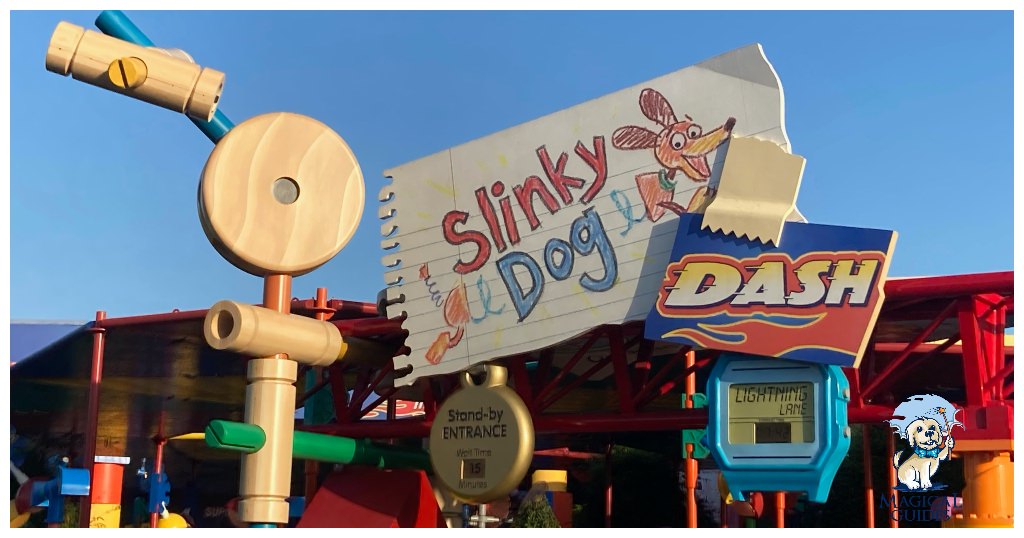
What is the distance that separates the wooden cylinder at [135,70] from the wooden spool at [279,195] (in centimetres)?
64

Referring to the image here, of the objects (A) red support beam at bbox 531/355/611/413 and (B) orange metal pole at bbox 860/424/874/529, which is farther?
(B) orange metal pole at bbox 860/424/874/529

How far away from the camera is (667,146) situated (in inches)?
553

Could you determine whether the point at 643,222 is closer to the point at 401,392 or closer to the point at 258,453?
the point at 258,453

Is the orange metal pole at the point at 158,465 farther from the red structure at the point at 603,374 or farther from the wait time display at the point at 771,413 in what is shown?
the wait time display at the point at 771,413

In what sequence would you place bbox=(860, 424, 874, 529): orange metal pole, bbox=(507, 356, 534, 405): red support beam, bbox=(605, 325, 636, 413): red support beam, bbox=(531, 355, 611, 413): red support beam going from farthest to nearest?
bbox=(860, 424, 874, 529): orange metal pole, bbox=(531, 355, 611, 413): red support beam, bbox=(507, 356, 534, 405): red support beam, bbox=(605, 325, 636, 413): red support beam

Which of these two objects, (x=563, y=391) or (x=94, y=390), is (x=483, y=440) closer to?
(x=563, y=391)

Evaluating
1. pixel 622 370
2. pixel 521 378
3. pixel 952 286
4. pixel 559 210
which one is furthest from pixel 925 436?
pixel 521 378

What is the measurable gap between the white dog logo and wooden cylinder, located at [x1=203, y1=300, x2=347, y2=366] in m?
6.82

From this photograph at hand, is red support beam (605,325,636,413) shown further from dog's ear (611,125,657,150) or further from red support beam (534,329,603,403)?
dog's ear (611,125,657,150)

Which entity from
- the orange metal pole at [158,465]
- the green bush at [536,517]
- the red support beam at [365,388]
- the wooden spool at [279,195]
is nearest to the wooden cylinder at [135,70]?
the wooden spool at [279,195]

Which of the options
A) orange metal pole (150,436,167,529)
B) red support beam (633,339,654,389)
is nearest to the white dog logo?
red support beam (633,339,654,389)

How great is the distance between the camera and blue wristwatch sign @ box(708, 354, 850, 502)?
1278 centimetres

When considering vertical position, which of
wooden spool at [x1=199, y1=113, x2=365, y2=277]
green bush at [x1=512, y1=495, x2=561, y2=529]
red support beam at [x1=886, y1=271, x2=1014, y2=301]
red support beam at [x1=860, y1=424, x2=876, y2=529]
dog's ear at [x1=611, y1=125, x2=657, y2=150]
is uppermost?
dog's ear at [x1=611, y1=125, x2=657, y2=150]

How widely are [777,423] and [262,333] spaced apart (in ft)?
19.2
